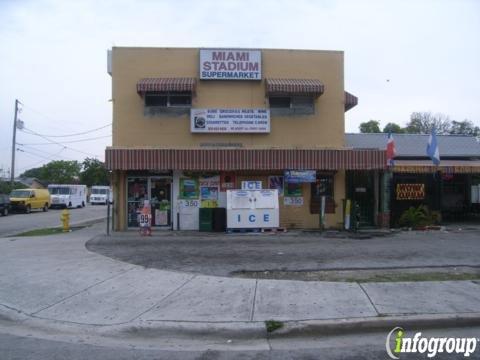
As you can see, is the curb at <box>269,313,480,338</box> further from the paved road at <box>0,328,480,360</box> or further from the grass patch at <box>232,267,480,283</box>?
the grass patch at <box>232,267,480,283</box>

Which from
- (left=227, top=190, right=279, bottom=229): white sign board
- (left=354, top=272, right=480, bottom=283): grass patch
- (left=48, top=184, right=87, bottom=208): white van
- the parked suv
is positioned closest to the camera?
(left=354, top=272, right=480, bottom=283): grass patch

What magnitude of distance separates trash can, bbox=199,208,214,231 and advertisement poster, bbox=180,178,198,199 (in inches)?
39.4

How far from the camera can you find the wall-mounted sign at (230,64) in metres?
19.4

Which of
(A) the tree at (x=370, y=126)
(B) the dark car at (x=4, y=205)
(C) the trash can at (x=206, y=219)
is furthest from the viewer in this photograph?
(A) the tree at (x=370, y=126)

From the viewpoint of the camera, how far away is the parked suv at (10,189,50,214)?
38.0m

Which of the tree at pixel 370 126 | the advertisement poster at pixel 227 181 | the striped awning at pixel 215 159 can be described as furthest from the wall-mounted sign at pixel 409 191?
the tree at pixel 370 126

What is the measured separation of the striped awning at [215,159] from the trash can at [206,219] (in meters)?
1.66

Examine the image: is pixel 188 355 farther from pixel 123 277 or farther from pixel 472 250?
pixel 472 250

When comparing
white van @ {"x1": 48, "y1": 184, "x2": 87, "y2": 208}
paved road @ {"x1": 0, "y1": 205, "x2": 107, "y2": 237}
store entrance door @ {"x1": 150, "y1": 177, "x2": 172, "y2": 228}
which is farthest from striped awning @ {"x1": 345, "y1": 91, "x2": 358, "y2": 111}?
white van @ {"x1": 48, "y1": 184, "x2": 87, "y2": 208}

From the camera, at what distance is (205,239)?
1611 cm

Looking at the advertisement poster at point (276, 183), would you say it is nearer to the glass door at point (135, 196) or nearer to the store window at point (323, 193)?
the store window at point (323, 193)

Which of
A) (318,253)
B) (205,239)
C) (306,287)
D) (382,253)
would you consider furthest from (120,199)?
(306,287)

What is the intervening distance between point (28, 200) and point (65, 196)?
27.4 feet

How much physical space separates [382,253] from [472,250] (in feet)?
8.60
